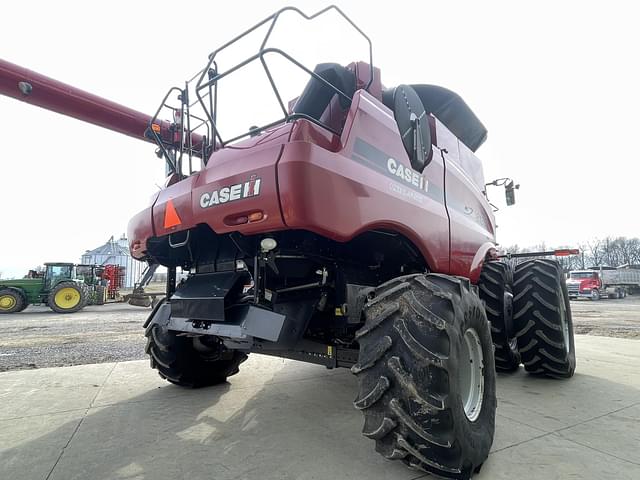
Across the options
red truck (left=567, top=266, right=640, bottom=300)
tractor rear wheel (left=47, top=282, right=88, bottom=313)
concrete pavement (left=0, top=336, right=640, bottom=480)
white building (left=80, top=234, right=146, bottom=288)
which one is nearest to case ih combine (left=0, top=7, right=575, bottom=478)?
concrete pavement (left=0, top=336, right=640, bottom=480)

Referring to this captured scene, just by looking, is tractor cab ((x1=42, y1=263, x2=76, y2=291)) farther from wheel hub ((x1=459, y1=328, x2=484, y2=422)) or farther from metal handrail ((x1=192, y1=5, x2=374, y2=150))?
wheel hub ((x1=459, y1=328, x2=484, y2=422))

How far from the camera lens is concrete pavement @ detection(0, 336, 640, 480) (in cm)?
216

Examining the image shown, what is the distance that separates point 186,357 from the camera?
3703mm

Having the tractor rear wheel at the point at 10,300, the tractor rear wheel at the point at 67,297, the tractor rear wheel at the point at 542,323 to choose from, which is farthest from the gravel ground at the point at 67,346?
the tractor rear wheel at the point at 10,300

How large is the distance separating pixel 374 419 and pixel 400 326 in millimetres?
489

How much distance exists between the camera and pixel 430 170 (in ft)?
10.4

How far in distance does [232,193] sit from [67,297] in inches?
727

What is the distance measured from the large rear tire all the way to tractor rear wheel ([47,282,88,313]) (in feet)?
61.2

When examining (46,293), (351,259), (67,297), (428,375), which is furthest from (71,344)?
(46,293)

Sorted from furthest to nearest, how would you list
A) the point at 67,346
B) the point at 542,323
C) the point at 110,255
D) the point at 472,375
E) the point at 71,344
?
the point at 110,255 < the point at 71,344 < the point at 67,346 < the point at 542,323 < the point at 472,375

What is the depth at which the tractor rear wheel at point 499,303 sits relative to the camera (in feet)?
14.0

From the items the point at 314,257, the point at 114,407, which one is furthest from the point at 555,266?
the point at 114,407

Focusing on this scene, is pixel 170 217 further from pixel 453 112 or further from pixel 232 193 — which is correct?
pixel 453 112

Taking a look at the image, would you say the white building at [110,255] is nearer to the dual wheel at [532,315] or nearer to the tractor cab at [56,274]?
the tractor cab at [56,274]
